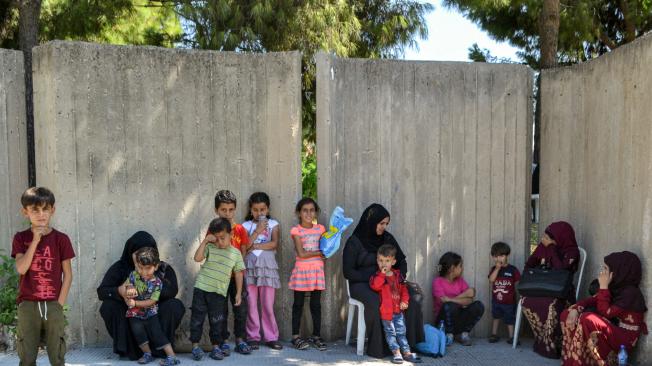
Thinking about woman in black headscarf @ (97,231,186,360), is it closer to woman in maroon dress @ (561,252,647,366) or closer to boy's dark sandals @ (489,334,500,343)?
boy's dark sandals @ (489,334,500,343)

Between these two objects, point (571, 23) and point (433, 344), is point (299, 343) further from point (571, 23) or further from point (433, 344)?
point (571, 23)

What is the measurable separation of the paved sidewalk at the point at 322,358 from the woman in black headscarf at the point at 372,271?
0.60 feet

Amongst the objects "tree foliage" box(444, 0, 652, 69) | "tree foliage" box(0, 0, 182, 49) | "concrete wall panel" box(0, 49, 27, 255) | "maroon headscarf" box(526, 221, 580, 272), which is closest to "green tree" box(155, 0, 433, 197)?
"tree foliage" box(0, 0, 182, 49)

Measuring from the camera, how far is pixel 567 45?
1097 centimetres

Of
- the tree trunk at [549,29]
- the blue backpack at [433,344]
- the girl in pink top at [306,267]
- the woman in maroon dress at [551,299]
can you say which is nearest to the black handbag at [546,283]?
the woman in maroon dress at [551,299]

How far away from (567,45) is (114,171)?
817 cm

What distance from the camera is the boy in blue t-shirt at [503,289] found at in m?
5.97

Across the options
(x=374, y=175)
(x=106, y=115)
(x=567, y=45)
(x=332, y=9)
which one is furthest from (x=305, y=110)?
(x=567, y=45)

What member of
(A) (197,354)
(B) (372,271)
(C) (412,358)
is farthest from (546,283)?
(A) (197,354)

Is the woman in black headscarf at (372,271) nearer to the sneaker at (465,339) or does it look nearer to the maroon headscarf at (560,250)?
the sneaker at (465,339)

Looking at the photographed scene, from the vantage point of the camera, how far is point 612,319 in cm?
491

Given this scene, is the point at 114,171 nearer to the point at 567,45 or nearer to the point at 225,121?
the point at 225,121

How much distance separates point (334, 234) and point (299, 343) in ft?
3.14

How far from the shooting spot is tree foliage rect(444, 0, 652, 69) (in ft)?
32.9
